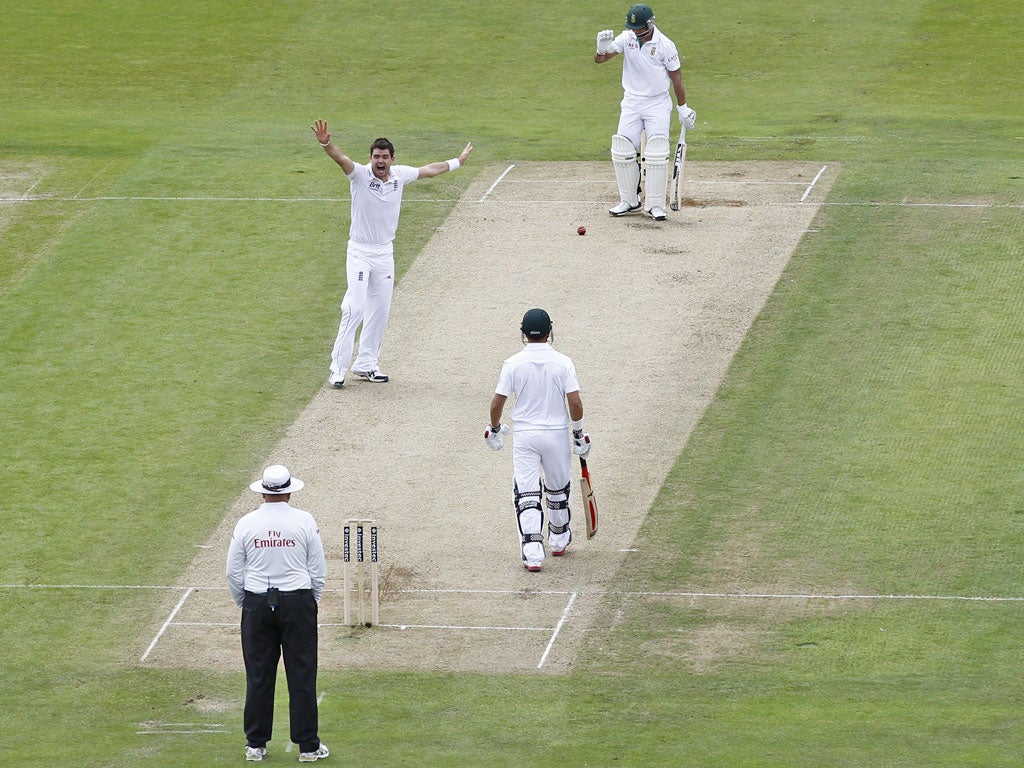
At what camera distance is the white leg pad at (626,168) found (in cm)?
2303

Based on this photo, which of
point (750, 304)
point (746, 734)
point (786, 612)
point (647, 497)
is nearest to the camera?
point (746, 734)

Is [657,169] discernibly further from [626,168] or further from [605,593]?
[605,593]

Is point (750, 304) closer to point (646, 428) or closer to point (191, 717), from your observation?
point (646, 428)

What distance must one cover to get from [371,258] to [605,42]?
210 inches

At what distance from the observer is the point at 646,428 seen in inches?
711

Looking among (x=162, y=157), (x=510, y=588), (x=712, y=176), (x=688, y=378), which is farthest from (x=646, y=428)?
(x=162, y=157)

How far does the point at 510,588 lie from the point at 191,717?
3048 mm

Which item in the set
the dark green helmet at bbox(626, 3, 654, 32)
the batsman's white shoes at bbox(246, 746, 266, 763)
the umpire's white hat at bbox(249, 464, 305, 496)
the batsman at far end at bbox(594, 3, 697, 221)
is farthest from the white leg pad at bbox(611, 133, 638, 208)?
the batsman's white shoes at bbox(246, 746, 266, 763)

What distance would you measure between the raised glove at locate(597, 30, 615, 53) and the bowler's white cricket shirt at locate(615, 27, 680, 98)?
0.08 metres

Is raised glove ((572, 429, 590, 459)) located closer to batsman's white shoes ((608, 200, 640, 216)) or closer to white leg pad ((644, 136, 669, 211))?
white leg pad ((644, 136, 669, 211))

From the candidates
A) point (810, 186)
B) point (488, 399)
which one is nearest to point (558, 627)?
point (488, 399)

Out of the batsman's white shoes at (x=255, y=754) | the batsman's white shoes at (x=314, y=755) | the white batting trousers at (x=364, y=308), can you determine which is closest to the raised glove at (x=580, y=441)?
the batsman's white shoes at (x=314, y=755)

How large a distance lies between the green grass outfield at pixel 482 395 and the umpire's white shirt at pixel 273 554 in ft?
4.08

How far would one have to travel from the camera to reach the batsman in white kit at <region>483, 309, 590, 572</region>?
1508cm
